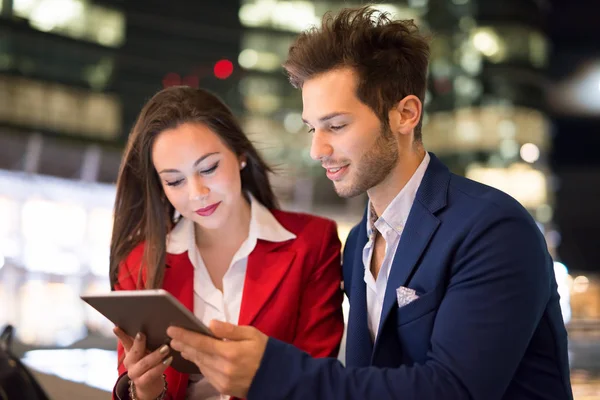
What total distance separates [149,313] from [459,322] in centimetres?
79

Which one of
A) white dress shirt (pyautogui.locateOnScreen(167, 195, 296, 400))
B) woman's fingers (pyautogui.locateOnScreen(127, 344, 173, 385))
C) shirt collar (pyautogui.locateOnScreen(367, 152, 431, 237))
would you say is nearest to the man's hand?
woman's fingers (pyautogui.locateOnScreen(127, 344, 173, 385))

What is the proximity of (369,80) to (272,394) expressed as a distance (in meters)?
0.98

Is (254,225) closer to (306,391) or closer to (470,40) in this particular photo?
(306,391)

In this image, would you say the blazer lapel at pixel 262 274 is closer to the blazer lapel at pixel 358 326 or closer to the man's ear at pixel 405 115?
the blazer lapel at pixel 358 326

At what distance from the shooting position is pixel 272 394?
1.69m

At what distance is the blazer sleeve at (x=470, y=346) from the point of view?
66.6 inches

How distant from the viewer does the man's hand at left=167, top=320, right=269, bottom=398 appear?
1.67m

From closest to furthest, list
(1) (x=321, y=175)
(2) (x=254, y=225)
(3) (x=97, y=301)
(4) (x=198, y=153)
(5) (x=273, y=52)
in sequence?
(3) (x=97, y=301) < (4) (x=198, y=153) < (2) (x=254, y=225) < (1) (x=321, y=175) < (5) (x=273, y=52)

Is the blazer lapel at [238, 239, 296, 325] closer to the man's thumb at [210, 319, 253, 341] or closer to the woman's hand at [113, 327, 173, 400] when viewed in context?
the woman's hand at [113, 327, 173, 400]

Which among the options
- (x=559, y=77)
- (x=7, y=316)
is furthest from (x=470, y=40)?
(x=7, y=316)

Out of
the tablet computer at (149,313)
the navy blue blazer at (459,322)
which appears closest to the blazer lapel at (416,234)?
the navy blue blazer at (459,322)

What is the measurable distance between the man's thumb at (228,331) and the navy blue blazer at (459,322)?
2.6 inches

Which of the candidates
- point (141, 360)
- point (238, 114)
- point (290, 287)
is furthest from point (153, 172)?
point (238, 114)

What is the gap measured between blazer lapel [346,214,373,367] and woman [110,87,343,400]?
0.35 meters
